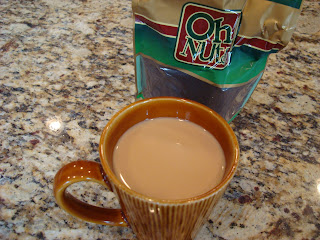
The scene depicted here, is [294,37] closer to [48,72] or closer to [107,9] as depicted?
[107,9]

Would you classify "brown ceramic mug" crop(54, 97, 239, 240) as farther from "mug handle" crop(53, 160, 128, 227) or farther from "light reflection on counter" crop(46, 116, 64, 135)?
"light reflection on counter" crop(46, 116, 64, 135)

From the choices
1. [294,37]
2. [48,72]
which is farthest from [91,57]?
[294,37]

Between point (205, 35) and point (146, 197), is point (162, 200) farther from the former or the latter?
Answer: point (205, 35)

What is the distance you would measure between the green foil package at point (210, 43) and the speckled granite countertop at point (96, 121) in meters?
0.11

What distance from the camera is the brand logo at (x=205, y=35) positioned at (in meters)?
0.50

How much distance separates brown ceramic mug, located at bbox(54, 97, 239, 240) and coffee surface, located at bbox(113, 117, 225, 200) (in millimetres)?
14

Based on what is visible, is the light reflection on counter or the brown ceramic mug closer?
the brown ceramic mug

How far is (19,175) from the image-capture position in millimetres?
542

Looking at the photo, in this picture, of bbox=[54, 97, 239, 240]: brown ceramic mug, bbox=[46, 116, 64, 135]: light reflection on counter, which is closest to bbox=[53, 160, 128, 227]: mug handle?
bbox=[54, 97, 239, 240]: brown ceramic mug

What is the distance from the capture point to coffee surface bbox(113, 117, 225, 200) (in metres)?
0.42

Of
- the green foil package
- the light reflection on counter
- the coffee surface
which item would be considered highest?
the green foil package

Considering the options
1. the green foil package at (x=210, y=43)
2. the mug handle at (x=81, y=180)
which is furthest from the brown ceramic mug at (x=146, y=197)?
the green foil package at (x=210, y=43)

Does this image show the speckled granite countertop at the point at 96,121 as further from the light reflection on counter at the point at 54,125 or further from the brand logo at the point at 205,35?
the brand logo at the point at 205,35

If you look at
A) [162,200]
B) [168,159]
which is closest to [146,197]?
[162,200]
